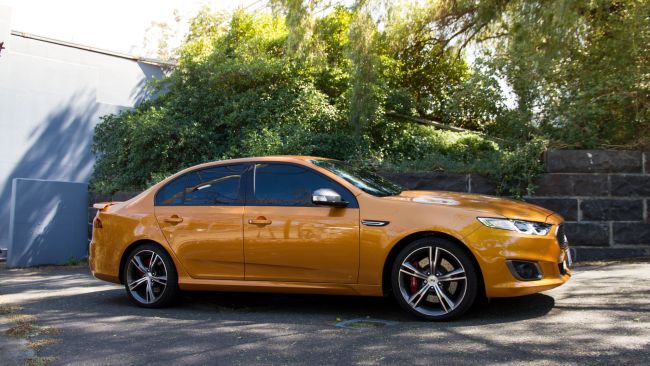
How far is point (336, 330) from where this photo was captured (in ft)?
19.8

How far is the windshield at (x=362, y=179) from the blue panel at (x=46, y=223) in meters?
7.82

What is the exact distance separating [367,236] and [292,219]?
0.78 meters

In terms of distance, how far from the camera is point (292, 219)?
6.73 m

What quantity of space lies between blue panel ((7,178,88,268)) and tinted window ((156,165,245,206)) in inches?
261

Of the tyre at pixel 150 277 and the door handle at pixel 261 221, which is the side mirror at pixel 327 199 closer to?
the door handle at pixel 261 221

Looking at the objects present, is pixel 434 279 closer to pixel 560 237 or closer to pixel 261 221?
pixel 560 237

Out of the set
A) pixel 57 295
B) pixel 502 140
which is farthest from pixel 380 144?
pixel 57 295

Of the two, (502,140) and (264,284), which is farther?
(502,140)

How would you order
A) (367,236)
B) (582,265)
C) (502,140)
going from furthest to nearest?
1. (502,140)
2. (582,265)
3. (367,236)

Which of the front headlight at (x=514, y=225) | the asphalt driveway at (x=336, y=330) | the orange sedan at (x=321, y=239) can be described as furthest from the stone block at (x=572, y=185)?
the front headlight at (x=514, y=225)

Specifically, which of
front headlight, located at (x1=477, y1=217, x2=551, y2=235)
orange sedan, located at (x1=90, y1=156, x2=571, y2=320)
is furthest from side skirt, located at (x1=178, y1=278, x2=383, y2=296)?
front headlight, located at (x1=477, y1=217, x2=551, y2=235)

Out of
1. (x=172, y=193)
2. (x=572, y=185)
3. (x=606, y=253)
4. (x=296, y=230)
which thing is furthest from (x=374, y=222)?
(x=606, y=253)

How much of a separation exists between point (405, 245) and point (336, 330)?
98cm

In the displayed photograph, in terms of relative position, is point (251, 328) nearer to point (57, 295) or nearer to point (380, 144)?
point (57, 295)
